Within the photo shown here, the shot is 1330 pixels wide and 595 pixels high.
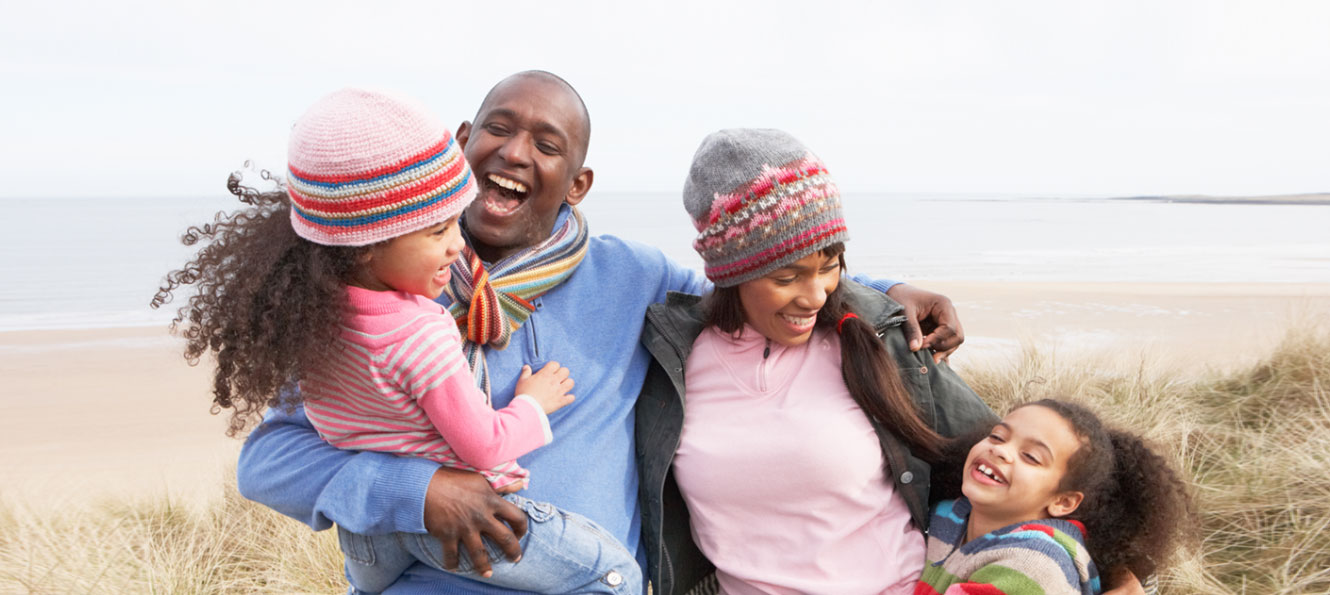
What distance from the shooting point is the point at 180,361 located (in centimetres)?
1145

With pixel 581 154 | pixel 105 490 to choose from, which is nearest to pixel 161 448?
pixel 105 490

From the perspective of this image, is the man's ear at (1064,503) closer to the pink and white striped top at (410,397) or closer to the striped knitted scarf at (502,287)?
the pink and white striped top at (410,397)

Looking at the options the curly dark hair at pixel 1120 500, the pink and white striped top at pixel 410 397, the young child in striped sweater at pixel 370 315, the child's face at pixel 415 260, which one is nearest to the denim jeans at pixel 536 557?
the young child in striped sweater at pixel 370 315

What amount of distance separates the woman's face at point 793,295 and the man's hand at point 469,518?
0.86 metres

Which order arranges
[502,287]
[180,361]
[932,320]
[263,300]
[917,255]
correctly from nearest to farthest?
[263,300], [502,287], [932,320], [180,361], [917,255]

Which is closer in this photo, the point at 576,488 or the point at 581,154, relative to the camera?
the point at 576,488

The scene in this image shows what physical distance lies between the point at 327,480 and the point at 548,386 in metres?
0.59

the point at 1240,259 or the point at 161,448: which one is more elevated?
Answer: the point at 161,448

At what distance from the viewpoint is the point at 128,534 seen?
15.8 feet

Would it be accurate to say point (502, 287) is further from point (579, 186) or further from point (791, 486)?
point (791, 486)

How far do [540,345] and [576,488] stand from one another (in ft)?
1.37

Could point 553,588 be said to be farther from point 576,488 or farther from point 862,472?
point 862,472

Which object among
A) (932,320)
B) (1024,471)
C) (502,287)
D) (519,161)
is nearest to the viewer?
(1024,471)

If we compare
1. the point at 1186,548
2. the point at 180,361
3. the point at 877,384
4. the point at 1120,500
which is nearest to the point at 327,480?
the point at 877,384
